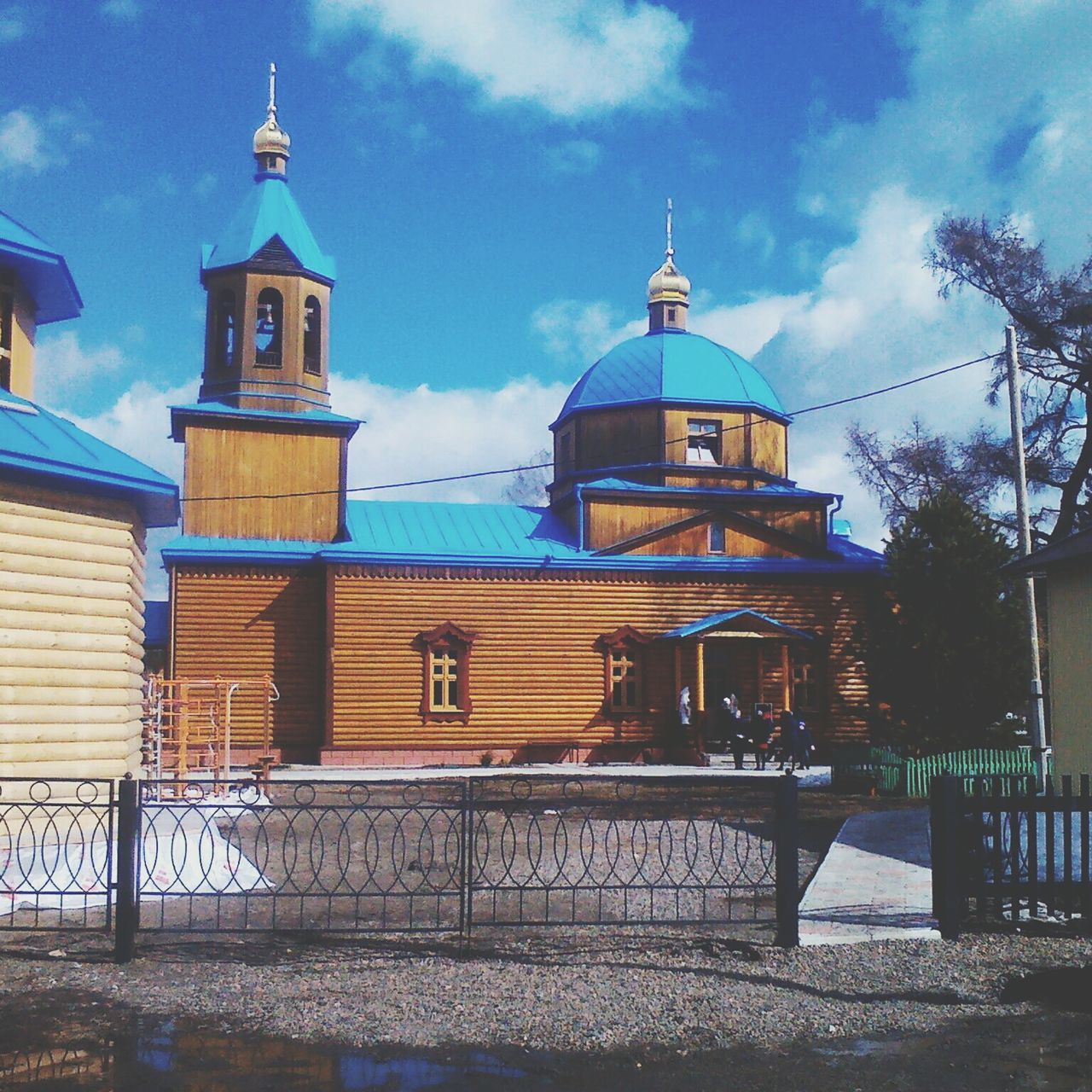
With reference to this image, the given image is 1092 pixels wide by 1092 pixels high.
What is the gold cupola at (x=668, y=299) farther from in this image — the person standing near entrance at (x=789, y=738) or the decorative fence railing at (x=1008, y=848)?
the decorative fence railing at (x=1008, y=848)

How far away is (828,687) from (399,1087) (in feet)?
77.3

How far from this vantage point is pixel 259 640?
2522 centimetres

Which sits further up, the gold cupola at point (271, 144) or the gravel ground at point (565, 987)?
the gold cupola at point (271, 144)

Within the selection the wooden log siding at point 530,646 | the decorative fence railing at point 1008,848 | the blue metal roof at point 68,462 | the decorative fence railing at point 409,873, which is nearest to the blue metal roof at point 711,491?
the wooden log siding at point 530,646

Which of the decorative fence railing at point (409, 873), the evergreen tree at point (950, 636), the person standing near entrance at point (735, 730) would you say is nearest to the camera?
the decorative fence railing at point (409, 873)

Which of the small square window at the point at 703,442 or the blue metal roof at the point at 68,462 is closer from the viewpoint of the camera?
the blue metal roof at the point at 68,462

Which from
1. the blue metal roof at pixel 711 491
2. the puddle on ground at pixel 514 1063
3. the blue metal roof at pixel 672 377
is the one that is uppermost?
the blue metal roof at pixel 672 377

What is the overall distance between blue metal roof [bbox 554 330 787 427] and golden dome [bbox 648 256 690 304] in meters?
1.20

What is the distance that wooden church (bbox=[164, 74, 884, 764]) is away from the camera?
25250mm

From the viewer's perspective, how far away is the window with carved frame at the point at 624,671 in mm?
26625

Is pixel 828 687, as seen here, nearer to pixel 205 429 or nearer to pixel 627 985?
pixel 205 429

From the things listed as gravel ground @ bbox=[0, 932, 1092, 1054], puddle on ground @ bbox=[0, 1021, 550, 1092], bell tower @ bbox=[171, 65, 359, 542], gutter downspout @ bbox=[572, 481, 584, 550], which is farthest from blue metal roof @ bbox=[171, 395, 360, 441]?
puddle on ground @ bbox=[0, 1021, 550, 1092]

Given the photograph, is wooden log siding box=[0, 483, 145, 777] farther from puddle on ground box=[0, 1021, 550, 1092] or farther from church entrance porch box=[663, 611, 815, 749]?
church entrance porch box=[663, 611, 815, 749]

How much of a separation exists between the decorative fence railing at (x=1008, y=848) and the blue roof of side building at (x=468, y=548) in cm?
1788
